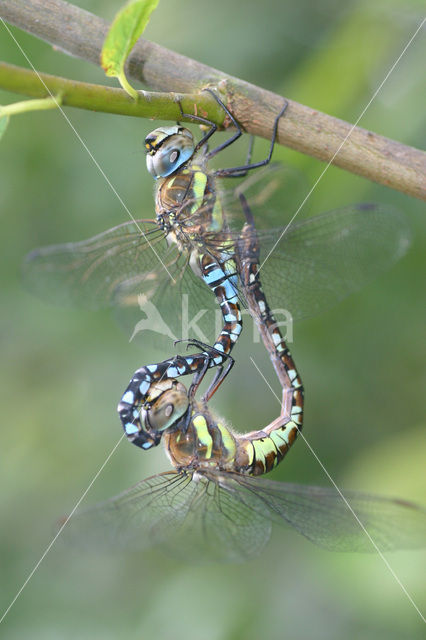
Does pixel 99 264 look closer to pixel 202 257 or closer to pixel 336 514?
pixel 202 257

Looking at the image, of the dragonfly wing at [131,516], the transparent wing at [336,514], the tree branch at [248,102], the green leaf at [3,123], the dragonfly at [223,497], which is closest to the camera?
the green leaf at [3,123]

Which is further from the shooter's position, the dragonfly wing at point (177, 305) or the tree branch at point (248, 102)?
the dragonfly wing at point (177, 305)

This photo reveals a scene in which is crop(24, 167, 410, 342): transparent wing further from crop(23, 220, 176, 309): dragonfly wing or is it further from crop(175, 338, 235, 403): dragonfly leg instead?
crop(175, 338, 235, 403): dragonfly leg

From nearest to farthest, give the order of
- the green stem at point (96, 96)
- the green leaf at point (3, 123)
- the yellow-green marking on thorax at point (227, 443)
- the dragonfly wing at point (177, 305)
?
the green stem at point (96, 96) → the green leaf at point (3, 123) → the yellow-green marking on thorax at point (227, 443) → the dragonfly wing at point (177, 305)

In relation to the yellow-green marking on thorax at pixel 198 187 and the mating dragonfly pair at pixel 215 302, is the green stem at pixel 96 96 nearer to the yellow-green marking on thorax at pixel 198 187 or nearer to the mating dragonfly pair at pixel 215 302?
the mating dragonfly pair at pixel 215 302

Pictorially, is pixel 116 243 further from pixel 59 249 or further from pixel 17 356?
pixel 17 356

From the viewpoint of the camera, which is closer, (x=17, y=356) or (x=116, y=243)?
(x=116, y=243)

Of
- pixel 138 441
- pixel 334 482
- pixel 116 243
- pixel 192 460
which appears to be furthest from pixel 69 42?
pixel 334 482

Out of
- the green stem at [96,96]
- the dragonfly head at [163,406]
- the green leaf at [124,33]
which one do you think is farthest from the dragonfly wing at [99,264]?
the green leaf at [124,33]
